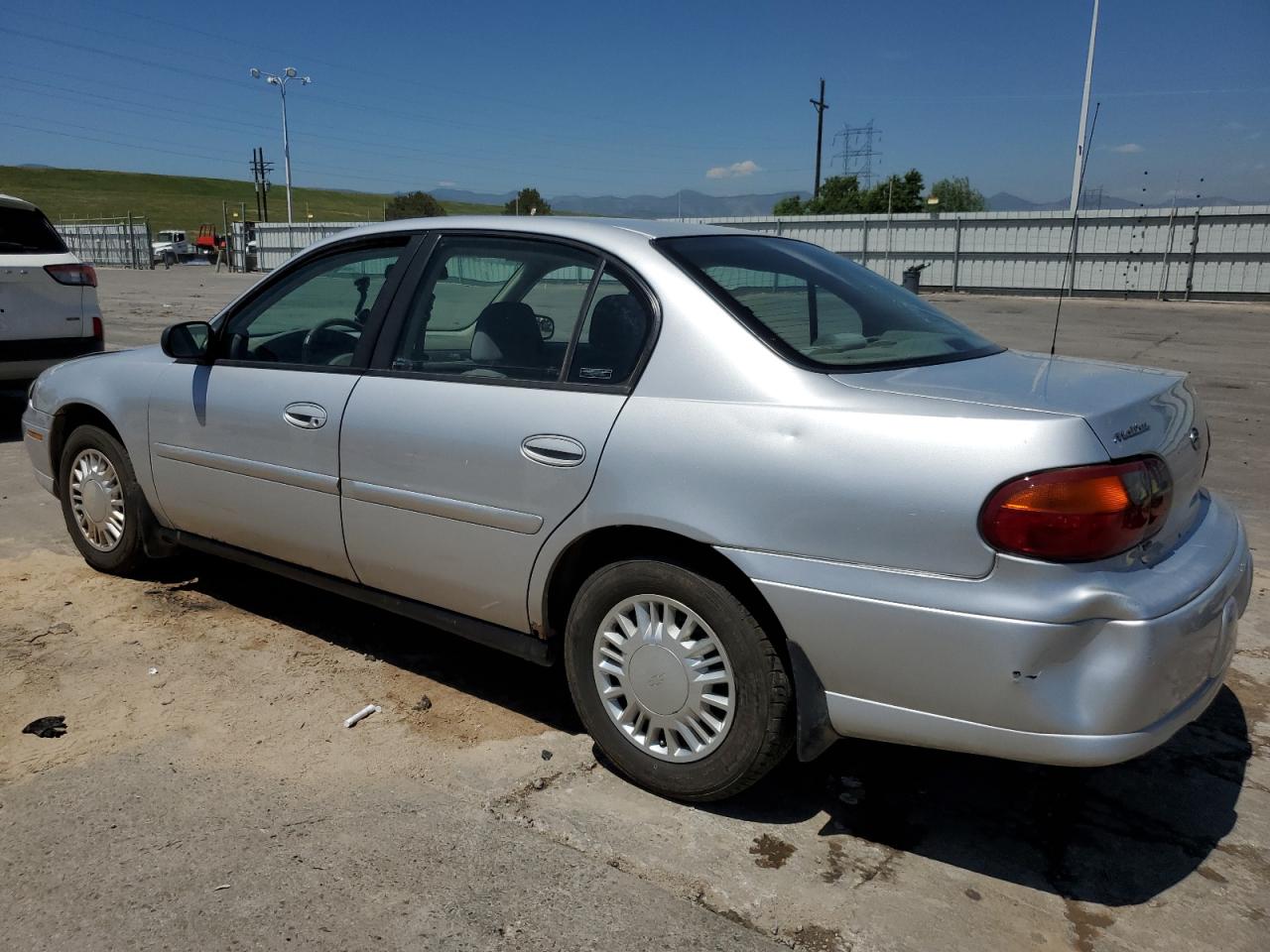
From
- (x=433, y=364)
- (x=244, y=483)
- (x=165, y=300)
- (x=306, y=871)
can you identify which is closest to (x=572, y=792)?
(x=306, y=871)

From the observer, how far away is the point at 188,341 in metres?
4.23

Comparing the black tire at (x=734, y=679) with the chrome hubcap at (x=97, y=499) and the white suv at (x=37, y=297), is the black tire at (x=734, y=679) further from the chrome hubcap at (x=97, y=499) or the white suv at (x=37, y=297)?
the white suv at (x=37, y=297)

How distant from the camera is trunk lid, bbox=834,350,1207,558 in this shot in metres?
2.49

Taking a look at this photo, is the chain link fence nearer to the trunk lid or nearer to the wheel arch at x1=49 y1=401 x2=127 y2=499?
the wheel arch at x1=49 y1=401 x2=127 y2=499

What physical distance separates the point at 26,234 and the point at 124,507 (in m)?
4.65

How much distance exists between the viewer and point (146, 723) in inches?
138

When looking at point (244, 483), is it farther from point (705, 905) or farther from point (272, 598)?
point (705, 905)

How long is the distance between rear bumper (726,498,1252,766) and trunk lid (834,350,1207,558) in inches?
9.7

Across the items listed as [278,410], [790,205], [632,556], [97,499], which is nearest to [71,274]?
[97,499]

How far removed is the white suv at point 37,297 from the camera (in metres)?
7.82

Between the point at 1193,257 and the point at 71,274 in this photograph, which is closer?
the point at 71,274

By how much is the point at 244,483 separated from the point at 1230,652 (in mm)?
3354

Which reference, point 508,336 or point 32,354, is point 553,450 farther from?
point 32,354

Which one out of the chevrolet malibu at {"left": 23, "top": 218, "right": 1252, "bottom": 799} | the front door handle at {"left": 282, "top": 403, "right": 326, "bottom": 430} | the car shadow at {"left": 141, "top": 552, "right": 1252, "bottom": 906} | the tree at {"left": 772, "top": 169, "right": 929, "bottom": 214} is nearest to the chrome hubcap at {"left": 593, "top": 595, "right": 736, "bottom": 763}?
the chevrolet malibu at {"left": 23, "top": 218, "right": 1252, "bottom": 799}
